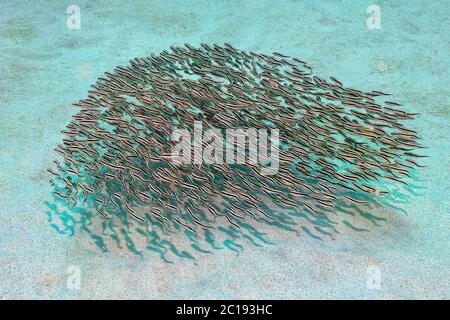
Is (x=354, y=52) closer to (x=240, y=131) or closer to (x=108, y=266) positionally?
(x=240, y=131)

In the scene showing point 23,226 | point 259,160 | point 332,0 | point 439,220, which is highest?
point 332,0

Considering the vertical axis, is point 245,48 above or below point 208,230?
above

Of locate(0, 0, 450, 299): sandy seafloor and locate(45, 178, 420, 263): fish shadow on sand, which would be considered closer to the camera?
locate(0, 0, 450, 299): sandy seafloor

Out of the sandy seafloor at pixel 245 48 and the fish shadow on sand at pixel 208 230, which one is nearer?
the sandy seafloor at pixel 245 48

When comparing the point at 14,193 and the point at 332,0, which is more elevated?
the point at 332,0

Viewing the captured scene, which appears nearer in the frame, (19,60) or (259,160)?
(259,160)

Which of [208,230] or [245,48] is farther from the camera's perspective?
[245,48]
